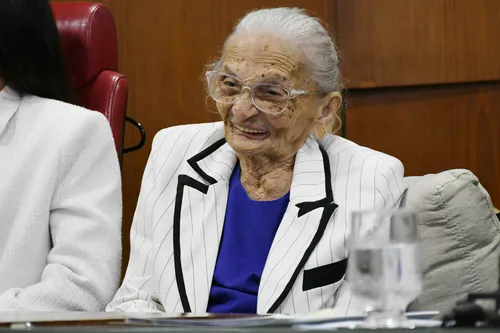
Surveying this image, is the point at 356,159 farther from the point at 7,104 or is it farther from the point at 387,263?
the point at 387,263

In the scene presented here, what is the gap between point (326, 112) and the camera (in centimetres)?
225

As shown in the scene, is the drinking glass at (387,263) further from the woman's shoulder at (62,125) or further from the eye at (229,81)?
the woman's shoulder at (62,125)

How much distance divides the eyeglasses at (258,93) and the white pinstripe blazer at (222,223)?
125mm

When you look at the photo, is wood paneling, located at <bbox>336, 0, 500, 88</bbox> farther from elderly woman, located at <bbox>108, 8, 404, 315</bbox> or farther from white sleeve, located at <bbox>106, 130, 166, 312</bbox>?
white sleeve, located at <bbox>106, 130, 166, 312</bbox>

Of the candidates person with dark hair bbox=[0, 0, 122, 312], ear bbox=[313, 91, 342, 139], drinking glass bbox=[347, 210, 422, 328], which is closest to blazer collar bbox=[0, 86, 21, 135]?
person with dark hair bbox=[0, 0, 122, 312]

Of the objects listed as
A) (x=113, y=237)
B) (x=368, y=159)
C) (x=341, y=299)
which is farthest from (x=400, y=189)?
(x=113, y=237)

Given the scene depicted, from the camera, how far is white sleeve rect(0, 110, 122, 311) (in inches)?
81.9

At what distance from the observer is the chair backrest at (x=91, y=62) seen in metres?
2.48

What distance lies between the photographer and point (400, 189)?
208 cm

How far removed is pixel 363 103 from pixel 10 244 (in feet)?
4.27

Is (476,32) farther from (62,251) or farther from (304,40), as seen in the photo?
(62,251)

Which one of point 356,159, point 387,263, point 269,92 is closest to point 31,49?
point 269,92

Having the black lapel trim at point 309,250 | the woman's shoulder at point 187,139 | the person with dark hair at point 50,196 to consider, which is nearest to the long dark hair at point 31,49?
the person with dark hair at point 50,196

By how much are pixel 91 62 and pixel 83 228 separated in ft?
1.83
